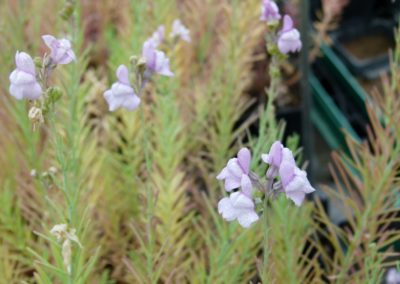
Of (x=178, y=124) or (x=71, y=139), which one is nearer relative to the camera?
(x=71, y=139)

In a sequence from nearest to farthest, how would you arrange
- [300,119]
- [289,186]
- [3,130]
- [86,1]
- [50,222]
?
[289,186]
[50,222]
[3,130]
[300,119]
[86,1]

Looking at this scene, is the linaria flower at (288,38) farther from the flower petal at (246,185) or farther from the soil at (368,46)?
the soil at (368,46)

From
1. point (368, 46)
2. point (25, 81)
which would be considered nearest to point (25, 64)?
point (25, 81)

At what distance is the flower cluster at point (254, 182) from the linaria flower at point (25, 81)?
166mm

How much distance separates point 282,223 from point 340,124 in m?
0.58

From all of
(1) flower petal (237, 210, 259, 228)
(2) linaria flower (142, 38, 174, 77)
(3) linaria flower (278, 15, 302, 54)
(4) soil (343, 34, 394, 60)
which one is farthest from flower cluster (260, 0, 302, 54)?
(4) soil (343, 34, 394, 60)

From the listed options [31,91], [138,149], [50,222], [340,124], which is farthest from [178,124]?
[340,124]

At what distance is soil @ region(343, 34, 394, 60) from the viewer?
142cm

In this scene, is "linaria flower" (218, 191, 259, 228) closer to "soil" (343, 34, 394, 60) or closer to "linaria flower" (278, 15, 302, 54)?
"linaria flower" (278, 15, 302, 54)

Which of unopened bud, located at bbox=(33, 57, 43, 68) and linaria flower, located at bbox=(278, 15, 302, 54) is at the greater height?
unopened bud, located at bbox=(33, 57, 43, 68)

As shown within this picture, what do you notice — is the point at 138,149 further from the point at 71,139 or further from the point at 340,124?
the point at 340,124

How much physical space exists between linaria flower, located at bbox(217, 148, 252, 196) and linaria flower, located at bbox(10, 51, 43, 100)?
16 cm

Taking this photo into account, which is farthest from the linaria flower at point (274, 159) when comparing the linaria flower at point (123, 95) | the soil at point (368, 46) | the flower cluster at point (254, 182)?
the soil at point (368, 46)

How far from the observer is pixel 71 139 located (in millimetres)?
650
